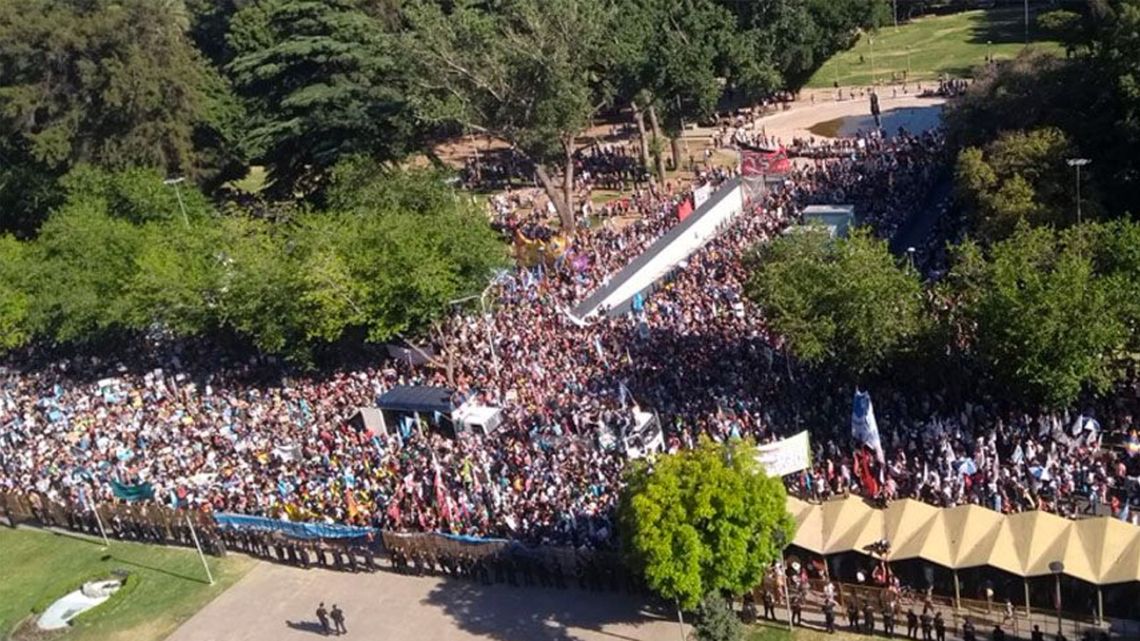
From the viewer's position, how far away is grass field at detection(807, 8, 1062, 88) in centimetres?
7288

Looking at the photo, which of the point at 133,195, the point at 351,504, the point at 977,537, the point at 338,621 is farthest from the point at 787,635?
the point at 133,195

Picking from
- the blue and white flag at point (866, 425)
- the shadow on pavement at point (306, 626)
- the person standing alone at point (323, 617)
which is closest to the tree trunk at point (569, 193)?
the blue and white flag at point (866, 425)

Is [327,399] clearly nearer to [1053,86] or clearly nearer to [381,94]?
[381,94]

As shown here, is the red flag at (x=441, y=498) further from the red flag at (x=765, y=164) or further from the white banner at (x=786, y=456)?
the red flag at (x=765, y=164)

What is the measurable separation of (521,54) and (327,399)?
17357 millimetres

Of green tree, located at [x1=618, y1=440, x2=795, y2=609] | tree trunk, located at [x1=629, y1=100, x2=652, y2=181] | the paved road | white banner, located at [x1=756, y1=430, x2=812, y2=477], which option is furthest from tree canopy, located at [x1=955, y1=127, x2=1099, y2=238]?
tree trunk, located at [x1=629, y1=100, x2=652, y2=181]

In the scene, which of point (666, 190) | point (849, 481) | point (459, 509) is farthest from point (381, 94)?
point (849, 481)

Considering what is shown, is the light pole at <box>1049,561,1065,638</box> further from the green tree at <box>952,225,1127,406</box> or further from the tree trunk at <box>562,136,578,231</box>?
the tree trunk at <box>562,136,578,231</box>

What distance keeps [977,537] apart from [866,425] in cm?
444

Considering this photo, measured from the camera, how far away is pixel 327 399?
3525 centimetres

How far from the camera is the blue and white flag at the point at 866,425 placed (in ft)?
80.0

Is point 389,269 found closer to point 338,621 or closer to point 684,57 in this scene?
point 338,621

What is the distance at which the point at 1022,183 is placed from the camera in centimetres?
3225

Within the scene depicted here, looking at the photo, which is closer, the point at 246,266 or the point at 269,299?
the point at 269,299
